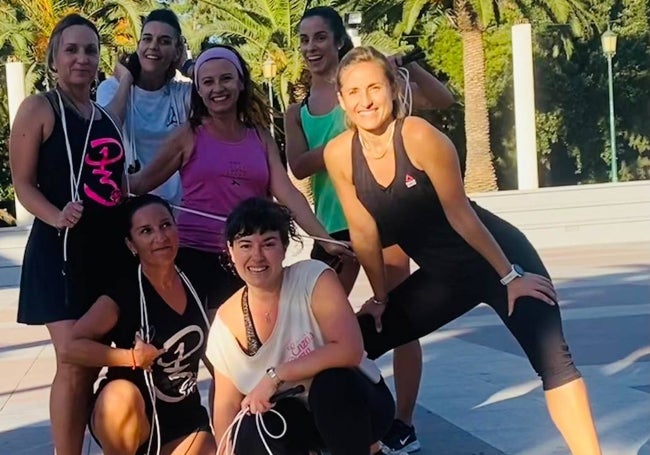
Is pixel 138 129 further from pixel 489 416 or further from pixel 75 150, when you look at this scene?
pixel 489 416

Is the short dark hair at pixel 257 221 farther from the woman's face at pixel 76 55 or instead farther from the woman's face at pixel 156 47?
the woman's face at pixel 156 47

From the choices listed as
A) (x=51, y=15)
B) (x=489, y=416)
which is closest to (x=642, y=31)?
(x=51, y=15)

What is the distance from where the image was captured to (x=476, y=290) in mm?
4141

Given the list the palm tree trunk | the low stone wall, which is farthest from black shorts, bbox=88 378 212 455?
the palm tree trunk

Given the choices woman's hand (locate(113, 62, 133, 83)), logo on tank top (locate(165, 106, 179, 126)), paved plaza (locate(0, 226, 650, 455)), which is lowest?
paved plaza (locate(0, 226, 650, 455))

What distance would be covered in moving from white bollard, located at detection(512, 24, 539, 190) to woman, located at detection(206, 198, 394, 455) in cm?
2013

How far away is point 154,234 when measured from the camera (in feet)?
13.0

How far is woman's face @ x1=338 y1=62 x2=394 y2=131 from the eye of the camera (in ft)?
12.9

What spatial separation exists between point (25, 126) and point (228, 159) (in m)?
0.81

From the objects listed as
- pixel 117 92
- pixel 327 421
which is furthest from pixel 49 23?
pixel 327 421

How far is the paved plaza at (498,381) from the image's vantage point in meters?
5.12

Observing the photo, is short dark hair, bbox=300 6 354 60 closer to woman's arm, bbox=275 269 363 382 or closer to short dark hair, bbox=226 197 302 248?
short dark hair, bbox=226 197 302 248

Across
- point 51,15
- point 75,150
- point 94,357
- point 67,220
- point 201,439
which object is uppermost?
point 51,15

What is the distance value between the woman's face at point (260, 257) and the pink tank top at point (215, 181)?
67 cm
